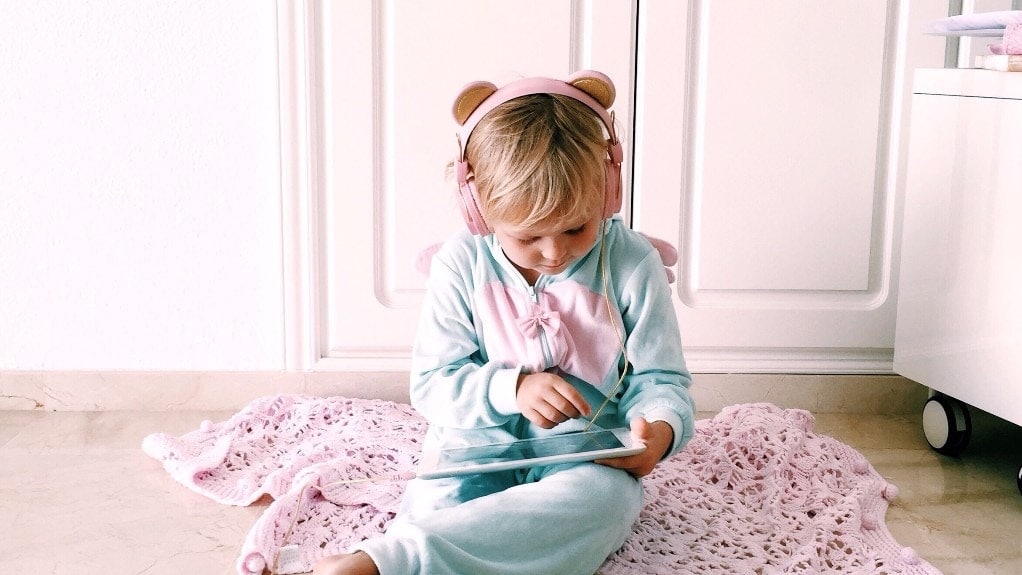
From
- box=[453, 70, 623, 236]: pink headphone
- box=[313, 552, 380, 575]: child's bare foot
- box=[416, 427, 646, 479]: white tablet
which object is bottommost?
box=[313, 552, 380, 575]: child's bare foot

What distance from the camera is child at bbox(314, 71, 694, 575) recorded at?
1.09 metres

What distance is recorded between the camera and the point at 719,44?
5.65ft

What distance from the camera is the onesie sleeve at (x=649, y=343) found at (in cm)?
125

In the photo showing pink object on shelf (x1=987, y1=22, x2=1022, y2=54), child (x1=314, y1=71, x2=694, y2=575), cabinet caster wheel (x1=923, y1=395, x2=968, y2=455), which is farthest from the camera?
cabinet caster wheel (x1=923, y1=395, x2=968, y2=455)

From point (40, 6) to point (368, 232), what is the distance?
2.04 feet

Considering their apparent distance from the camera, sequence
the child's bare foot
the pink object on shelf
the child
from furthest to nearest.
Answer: the pink object on shelf → the child → the child's bare foot

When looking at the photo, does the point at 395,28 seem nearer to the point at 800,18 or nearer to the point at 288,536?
the point at 800,18

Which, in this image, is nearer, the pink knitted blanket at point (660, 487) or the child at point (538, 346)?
the child at point (538, 346)

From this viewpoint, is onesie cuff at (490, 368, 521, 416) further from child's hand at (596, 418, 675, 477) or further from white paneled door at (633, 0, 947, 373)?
white paneled door at (633, 0, 947, 373)

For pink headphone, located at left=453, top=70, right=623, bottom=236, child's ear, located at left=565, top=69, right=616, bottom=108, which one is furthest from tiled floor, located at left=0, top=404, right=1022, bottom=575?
child's ear, located at left=565, top=69, right=616, bottom=108

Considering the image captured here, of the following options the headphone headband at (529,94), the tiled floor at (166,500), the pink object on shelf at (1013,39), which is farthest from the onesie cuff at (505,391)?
the pink object on shelf at (1013,39)

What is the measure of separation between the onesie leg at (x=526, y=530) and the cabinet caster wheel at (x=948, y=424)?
627mm

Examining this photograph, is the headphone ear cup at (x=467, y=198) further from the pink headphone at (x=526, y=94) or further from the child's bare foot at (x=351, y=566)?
the child's bare foot at (x=351, y=566)

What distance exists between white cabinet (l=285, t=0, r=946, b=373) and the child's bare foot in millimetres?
814
